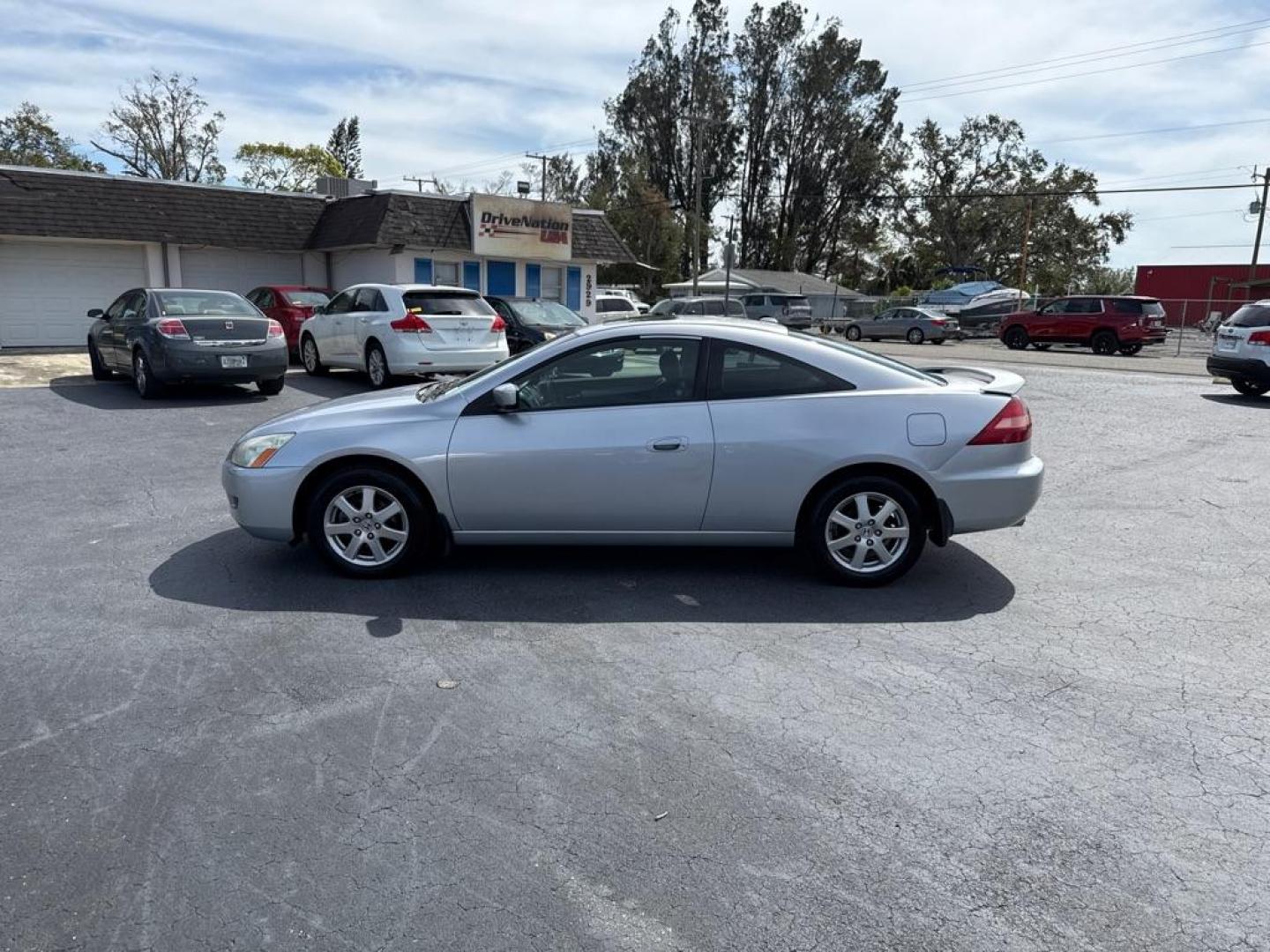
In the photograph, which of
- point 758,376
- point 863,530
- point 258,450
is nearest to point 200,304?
point 258,450

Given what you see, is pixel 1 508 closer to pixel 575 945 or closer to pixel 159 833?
pixel 159 833

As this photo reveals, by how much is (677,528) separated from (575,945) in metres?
2.96

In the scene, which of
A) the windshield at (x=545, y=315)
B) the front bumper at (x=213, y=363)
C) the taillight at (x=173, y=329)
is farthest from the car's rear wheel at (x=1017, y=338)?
the taillight at (x=173, y=329)

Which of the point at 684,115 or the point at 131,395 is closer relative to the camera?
the point at 131,395

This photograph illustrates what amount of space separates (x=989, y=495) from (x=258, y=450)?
415 cm

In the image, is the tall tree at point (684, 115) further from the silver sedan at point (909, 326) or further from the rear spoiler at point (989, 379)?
the rear spoiler at point (989, 379)

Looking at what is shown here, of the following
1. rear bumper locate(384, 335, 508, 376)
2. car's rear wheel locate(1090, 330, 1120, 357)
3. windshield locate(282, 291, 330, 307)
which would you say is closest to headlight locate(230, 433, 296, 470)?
rear bumper locate(384, 335, 508, 376)

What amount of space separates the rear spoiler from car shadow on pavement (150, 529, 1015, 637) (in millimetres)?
1120

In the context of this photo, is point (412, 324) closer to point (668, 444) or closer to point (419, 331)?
point (419, 331)

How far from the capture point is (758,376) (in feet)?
17.5

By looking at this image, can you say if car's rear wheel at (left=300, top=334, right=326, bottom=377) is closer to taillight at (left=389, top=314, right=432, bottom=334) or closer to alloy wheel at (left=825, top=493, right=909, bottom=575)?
taillight at (left=389, top=314, right=432, bottom=334)

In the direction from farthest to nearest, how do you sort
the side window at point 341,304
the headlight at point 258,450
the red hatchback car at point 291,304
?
the red hatchback car at point 291,304 → the side window at point 341,304 → the headlight at point 258,450

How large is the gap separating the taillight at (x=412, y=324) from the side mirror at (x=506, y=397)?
339 inches

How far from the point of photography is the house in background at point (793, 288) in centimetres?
5431
